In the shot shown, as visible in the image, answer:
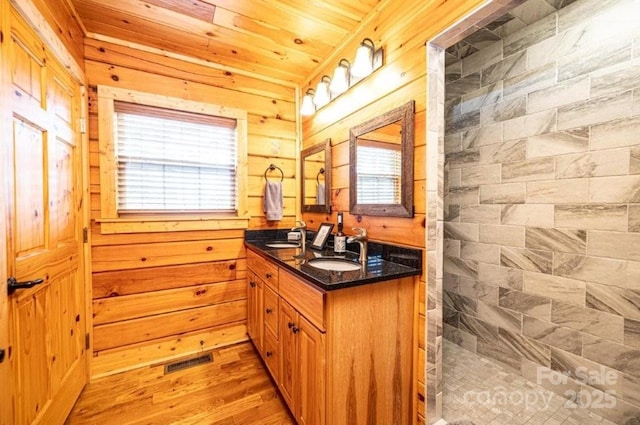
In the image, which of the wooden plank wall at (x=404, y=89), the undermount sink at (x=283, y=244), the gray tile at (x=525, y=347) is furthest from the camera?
the undermount sink at (x=283, y=244)

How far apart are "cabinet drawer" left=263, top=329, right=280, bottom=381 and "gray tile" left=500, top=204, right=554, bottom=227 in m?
1.79

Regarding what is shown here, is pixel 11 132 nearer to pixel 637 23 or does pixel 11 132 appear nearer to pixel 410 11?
pixel 410 11

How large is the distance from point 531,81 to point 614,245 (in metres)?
1.11

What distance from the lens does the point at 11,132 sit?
1057 mm

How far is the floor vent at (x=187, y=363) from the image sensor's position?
1976 millimetres

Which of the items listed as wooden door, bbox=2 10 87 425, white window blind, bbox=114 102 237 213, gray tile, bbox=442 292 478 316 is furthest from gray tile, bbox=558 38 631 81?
wooden door, bbox=2 10 87 425

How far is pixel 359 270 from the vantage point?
1344mm

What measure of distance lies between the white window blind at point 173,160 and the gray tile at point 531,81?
2.15 metres

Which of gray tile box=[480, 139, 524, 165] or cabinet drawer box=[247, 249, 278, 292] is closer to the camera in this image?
cabinet drawer box=[247, 249, 278, 292]

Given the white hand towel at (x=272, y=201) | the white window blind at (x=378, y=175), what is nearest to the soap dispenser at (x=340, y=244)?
the white window blind at (x=378, y=175)

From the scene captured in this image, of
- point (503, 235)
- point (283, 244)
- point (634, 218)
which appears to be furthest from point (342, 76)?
point (634, 218)

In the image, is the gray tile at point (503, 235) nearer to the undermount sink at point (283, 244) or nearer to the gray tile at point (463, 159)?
the gray tile at point (463, 159)

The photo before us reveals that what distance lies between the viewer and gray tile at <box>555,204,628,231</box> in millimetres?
1428

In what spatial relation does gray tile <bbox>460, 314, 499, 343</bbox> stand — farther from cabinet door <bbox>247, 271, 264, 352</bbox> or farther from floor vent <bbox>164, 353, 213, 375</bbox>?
floor vent <bbox>164, 353, 213, 375</bbox>
